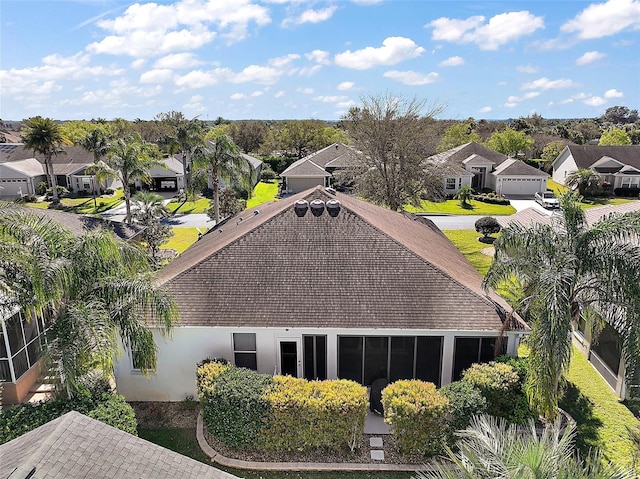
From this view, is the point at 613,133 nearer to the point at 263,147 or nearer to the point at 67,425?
the point at 263,147

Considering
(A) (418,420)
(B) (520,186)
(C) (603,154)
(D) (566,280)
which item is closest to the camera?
(D) (566,280)

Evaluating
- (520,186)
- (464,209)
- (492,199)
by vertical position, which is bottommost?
(464,209)

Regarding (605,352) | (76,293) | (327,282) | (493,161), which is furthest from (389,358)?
(493,161)

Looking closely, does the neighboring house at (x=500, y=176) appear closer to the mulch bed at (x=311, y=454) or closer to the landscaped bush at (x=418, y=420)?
the landscaped bush at (x=418, y=420)

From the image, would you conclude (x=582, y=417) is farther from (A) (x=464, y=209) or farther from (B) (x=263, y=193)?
(B) (x=263, y=193)

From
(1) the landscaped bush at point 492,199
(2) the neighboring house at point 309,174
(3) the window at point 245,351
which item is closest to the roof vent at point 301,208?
(3) the window at point 245,351

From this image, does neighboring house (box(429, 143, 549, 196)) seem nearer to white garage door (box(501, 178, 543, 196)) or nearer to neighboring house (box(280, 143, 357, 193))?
white garage door (box(501, 178, 543, 196))

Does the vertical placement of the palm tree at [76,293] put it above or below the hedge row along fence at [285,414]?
above
